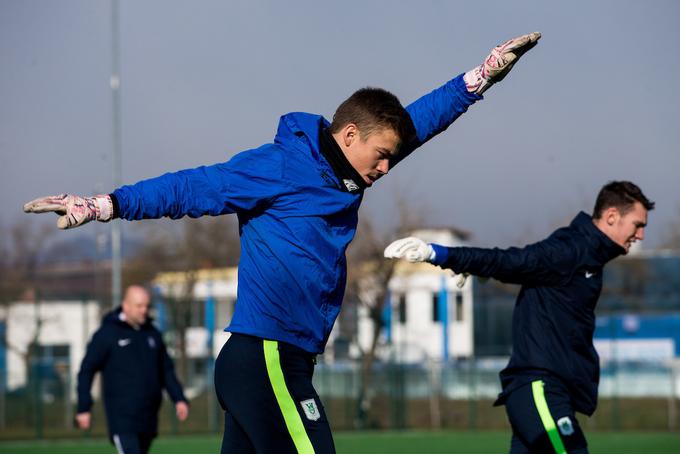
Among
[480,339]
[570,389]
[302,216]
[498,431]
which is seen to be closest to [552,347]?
[570,389]

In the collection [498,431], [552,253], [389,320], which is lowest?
[498,431]

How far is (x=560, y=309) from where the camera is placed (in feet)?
23.3

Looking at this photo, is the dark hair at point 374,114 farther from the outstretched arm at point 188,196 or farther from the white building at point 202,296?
the white building at point 202,296

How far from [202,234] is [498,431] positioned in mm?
9795

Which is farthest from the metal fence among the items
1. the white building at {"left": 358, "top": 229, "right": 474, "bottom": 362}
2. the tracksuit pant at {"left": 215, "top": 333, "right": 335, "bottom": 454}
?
the tracksuit pant at {"left": 215, "top": 333, "right": 335, "bottom": 454}

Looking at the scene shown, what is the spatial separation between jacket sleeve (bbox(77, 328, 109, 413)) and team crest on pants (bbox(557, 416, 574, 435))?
5216mm

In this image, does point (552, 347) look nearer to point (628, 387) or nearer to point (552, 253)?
point (552, 253)

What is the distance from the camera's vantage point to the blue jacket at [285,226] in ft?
15.4

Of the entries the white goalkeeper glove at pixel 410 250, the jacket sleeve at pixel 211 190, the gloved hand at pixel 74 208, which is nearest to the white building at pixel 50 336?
the white goalkeeper glove at pixel 410 250

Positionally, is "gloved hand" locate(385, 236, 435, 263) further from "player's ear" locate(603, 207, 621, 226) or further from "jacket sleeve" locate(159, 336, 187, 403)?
"jacket sleeve" locate(159, 336, 187, 403)

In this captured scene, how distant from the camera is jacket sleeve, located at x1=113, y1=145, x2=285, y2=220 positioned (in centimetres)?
449

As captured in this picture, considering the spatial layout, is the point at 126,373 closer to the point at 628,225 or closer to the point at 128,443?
the point at 128,443

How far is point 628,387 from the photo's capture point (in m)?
27.0

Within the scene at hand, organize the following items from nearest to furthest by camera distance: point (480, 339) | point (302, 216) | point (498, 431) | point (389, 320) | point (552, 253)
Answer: point (302, 216)
point (552, 253)
point (498, 431)
point (389, 320)
point (480, 339)
